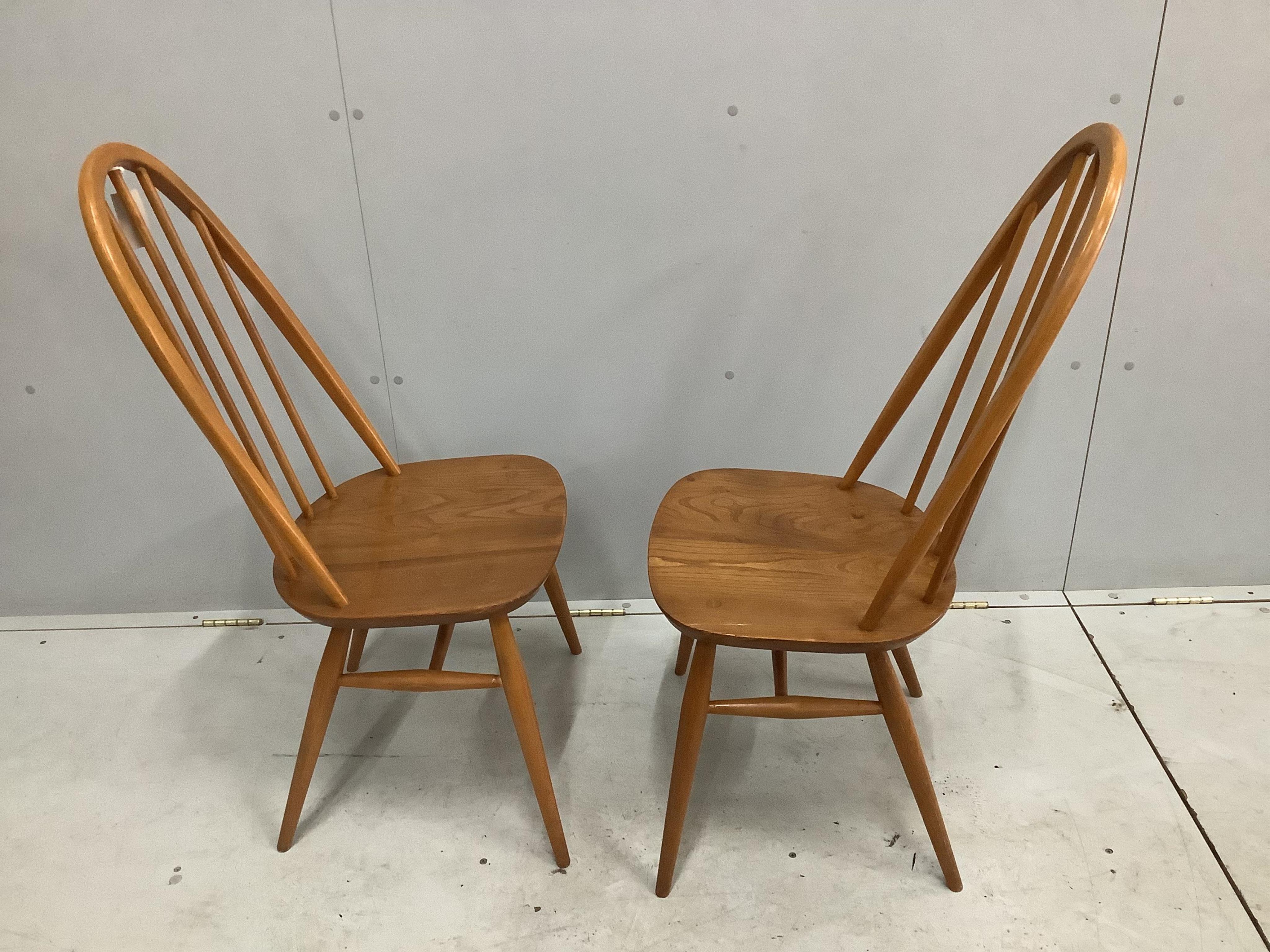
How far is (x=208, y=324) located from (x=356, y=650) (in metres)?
0.56

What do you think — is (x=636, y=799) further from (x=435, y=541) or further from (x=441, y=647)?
(x=435, y=541)

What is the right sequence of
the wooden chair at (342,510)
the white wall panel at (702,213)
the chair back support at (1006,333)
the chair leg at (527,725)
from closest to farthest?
1. the chair back support at (1006,333)
2. the wooden chair at (342,510)
3. the chair leg at (527,725)
4. the white wall panel at (702,213)

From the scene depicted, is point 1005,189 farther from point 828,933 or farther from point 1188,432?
point 828,933

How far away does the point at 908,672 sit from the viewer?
3.96ft

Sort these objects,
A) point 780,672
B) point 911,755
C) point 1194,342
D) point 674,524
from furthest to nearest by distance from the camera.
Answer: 1. point 1194,342
2. point 780,672
3. point 674,524
4. point 911,755

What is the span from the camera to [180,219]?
1162 millimetres

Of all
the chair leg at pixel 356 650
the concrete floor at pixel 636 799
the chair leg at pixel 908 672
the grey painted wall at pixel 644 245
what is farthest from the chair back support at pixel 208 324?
the chair leg at pixel 908 672

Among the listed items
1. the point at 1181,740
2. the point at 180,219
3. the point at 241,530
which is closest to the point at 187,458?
the point at 241,530

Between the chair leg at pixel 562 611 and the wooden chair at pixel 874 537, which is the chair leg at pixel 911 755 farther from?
the chair leg at pixel 562 611

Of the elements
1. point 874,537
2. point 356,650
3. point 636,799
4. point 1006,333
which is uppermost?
point 1006,333

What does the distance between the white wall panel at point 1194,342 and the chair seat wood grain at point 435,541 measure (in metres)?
0.94

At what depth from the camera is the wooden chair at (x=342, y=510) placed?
81 cm

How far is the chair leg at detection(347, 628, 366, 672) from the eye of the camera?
1260 mm

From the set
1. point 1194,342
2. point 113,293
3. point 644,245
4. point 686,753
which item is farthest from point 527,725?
point 1194,342
